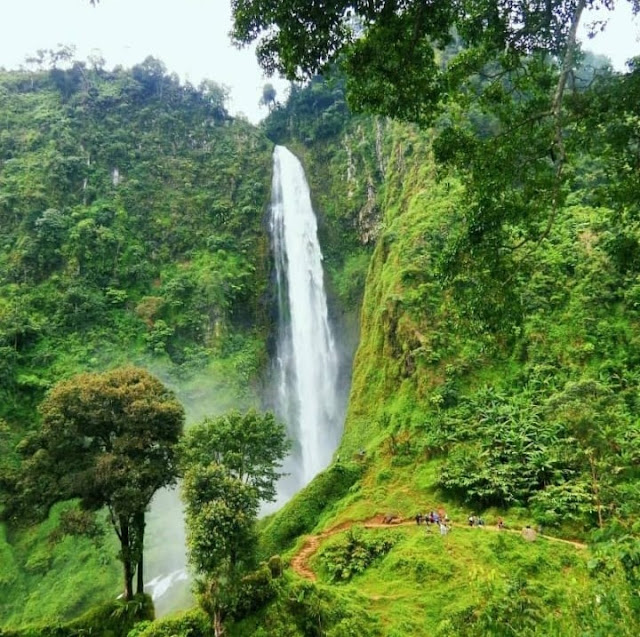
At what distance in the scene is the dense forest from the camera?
6102 mm

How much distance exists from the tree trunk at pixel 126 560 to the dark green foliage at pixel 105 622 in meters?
1.32

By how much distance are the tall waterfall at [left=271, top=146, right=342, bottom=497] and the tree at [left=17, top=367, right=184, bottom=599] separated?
45.7ft

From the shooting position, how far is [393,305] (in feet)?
78.7

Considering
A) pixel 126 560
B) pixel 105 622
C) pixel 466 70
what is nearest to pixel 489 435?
pixel 126 560

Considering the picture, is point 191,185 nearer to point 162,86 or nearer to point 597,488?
point 162,86

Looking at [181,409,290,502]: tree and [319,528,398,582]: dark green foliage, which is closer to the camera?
[319,528,398,582]: dark green foliage

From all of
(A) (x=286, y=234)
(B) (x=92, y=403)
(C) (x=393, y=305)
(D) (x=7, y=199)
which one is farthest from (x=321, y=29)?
(D) (x=7, y=199)

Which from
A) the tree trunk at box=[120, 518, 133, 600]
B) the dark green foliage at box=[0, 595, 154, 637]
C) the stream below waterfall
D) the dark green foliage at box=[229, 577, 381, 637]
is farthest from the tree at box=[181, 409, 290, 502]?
the stream below waterfall

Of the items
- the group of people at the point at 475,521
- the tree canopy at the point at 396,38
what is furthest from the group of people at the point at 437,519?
the tree canopy at the point at 396,38

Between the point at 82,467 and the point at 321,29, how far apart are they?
13.7 m

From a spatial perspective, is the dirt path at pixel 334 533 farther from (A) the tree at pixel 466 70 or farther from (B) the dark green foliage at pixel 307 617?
(A) the tree at pixel 466 70

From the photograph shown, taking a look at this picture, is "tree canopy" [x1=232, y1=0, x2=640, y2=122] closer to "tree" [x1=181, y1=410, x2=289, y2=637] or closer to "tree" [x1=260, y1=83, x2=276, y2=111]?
"tree" [x1=181, y1=410, x2=289, y2=637]

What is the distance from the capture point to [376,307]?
27484 millimetres

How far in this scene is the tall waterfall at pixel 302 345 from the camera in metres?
29.7
